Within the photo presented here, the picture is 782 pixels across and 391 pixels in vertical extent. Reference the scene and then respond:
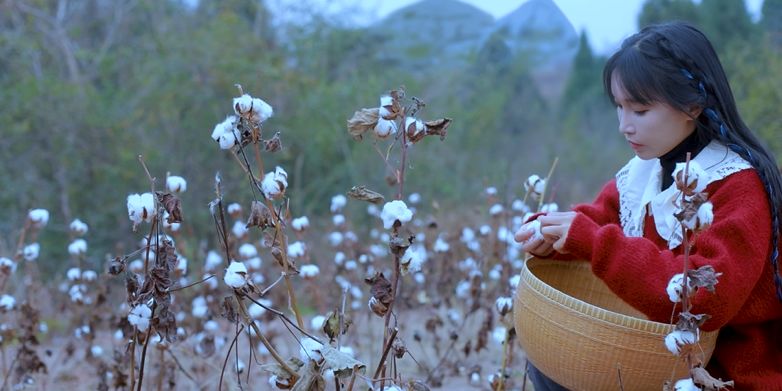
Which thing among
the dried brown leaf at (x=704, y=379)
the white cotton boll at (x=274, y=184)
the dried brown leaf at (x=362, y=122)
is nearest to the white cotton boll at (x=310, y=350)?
the white cotton boll at (x=274, y=184)

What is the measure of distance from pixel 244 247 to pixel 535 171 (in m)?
7.05

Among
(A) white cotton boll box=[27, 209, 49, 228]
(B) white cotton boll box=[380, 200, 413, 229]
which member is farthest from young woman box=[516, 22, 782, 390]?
(A) white cotton boll box=[27, 209, 49, 228]

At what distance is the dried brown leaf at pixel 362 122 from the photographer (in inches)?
65.9

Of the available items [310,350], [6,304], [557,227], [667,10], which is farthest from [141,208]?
[667,10]

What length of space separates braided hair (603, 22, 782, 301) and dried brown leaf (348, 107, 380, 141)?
55cm

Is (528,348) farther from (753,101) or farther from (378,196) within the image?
(753,101)

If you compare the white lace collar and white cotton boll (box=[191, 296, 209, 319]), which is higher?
the white lace collar

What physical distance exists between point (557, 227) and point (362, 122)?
0.46 meters

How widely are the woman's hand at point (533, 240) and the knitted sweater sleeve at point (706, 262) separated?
0.20 metres

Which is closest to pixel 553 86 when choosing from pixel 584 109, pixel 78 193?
pixel 584 109

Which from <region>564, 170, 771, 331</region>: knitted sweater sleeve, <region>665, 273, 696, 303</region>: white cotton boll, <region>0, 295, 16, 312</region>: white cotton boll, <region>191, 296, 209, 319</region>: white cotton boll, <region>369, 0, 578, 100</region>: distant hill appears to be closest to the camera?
<region>665, 273, 696, 303</region>: white cotton boll

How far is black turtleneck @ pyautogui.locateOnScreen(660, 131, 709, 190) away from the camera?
6.25ft

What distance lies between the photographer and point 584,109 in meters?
12.3

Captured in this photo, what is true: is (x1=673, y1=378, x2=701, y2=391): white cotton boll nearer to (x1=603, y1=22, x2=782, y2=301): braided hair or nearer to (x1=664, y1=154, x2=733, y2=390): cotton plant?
(x1=664, y1=154, x2=733, y2=390): cotton plant
